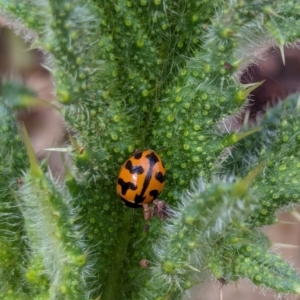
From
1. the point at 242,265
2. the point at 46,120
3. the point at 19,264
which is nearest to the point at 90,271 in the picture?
the point at 19,264

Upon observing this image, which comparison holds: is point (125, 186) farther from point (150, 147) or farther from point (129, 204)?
point (150, 147)

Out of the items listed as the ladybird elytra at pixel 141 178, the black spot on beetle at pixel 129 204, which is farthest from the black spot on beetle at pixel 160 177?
the black spot on beetle at pixel 129 204

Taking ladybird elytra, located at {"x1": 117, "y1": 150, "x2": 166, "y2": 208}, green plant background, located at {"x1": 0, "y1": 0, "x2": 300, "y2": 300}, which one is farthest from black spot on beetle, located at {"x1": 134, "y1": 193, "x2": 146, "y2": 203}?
green plant background, located at {"x1": 0, "y1": 0, "x2": 300, "y2": 300}

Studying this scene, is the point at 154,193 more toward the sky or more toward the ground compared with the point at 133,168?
more toward the ground

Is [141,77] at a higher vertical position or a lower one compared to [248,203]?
higher

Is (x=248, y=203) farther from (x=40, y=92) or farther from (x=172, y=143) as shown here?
(x=40, y=92)

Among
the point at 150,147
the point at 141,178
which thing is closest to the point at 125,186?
the point at 141,178

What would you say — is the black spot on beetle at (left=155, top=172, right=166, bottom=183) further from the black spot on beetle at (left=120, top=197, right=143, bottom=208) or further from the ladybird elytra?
the black spot on beetle at (left=120, top=197, right=143, bottom=208)
